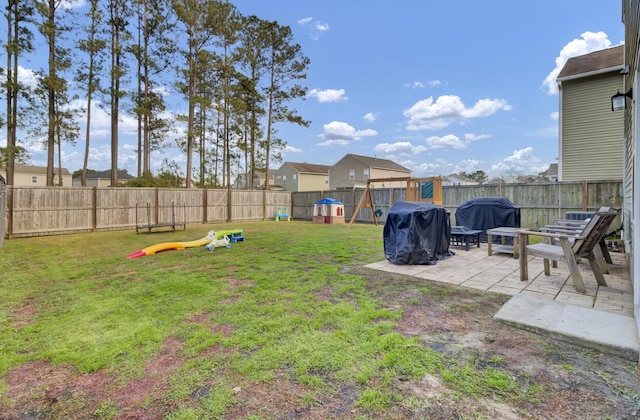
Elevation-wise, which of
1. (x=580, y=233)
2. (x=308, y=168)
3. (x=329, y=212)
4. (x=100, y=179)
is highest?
(x=308, y=168)

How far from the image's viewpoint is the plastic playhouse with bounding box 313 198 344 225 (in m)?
14.4

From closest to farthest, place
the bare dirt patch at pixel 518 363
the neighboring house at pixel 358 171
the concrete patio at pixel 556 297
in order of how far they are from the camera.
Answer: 1. the bare dirt patch at pixel 518 363
2. the concrete patio at pixel 556 297
3. the neighboring house at pixel 358 171

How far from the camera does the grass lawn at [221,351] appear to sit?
5.56ft

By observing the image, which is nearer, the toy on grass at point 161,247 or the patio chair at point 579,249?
the patio chair at point 579,249

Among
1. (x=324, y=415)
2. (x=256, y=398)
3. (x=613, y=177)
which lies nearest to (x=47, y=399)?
(x=256, y=398)

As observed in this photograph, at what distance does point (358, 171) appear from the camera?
2830cm

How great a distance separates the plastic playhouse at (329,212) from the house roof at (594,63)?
364 inches

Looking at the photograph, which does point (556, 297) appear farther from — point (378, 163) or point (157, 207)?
point (378, 163)

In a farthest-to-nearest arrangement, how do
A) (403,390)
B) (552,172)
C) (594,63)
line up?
(552,172) → (594,63) → (403,390)

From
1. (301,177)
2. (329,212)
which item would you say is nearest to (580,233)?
(329,212)

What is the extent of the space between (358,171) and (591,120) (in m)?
Result: 19.9

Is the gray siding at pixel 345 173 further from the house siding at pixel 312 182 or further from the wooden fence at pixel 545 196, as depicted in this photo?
the wooden fence at pixel 545 196

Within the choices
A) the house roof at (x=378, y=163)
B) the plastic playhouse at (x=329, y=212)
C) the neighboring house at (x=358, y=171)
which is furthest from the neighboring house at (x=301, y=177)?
the plastic playhouse at (x=329, y=212)

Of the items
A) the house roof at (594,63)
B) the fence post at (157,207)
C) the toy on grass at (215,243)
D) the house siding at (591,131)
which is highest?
the house roof at (594,63)
